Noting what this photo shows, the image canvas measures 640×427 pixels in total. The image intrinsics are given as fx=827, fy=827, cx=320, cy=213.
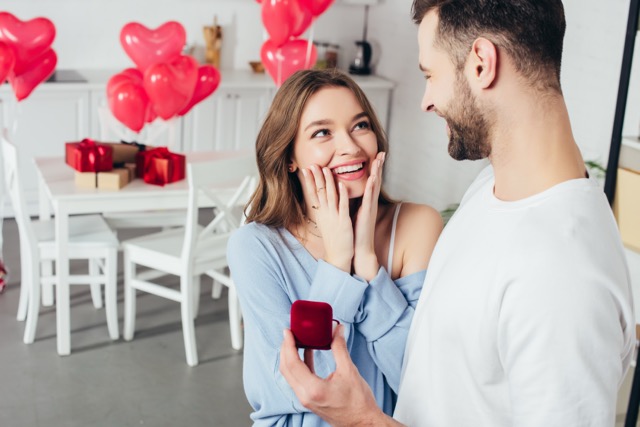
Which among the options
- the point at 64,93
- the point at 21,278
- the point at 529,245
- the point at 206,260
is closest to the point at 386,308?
the point at 529,245

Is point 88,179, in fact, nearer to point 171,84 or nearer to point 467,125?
point 171,84

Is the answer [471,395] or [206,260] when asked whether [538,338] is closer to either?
[471,395]

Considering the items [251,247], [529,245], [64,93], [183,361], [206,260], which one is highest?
[529,245]

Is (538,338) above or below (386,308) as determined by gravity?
above

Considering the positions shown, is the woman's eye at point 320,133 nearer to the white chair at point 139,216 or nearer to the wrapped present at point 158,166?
the wrapped present at point 158,166

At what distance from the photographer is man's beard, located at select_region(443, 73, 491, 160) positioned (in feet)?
4.14

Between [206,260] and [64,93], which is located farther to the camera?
[64,93]

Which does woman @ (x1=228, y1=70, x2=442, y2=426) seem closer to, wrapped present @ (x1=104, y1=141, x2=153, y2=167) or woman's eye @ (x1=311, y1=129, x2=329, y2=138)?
woman's eye @ (x1=311, y1=129, x2=329, y2=138)

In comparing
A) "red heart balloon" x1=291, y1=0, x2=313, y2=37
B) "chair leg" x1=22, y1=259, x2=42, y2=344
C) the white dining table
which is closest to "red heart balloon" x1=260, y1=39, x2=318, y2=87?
"red heart balloon" x1=291, y1=0, x2=313, y2=37

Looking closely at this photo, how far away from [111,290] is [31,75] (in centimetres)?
109

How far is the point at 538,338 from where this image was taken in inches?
43.6

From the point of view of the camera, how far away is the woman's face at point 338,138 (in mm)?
1760

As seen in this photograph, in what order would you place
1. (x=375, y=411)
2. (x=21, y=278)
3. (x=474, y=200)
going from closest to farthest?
(x=375, y=411) < (x=474, y=200) < (x=21, y=278)

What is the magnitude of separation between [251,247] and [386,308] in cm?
31
